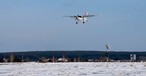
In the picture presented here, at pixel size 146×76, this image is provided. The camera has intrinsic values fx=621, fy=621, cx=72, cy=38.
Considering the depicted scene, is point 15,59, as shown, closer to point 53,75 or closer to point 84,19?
point 84,19

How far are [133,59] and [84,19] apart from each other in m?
35.3

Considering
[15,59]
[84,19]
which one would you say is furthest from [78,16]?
[15,59]

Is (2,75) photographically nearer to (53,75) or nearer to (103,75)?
(53,75)

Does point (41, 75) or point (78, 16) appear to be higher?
point (78, 16)

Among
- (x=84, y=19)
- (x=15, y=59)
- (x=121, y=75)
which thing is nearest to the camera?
(x=121, y=75)

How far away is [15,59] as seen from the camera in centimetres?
10050

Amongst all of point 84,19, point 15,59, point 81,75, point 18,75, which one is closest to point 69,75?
point 81,75

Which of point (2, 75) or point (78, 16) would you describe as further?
point (78, 16)

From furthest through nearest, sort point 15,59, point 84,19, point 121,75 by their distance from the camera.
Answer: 1. point 15,59
2. point 84,19
3. point 121,75

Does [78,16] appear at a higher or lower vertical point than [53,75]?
higher

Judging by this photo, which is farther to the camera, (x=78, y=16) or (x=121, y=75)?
(x=78, y=16)

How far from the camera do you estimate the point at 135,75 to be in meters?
45.8

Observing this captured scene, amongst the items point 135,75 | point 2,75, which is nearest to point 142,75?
point 135,75

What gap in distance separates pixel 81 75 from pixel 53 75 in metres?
2.11
